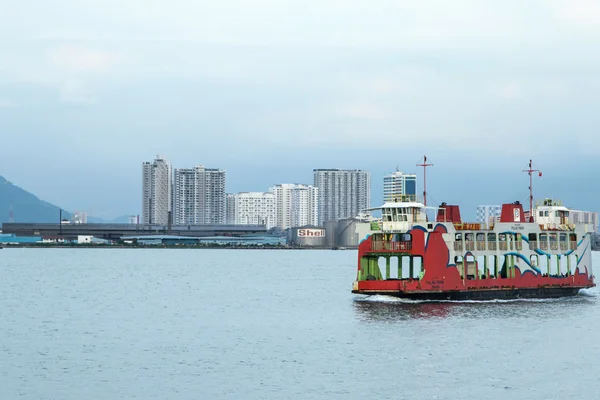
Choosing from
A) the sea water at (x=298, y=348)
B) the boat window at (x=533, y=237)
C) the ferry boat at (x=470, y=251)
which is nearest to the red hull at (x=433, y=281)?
the ferry boat at (x=470, y=251)

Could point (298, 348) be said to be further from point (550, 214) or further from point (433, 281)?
→ point (550, 214)

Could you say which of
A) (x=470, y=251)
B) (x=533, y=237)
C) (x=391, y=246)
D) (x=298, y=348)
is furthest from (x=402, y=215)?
(x=298, y=348)

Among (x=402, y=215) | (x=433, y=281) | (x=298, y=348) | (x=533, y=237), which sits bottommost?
(x=298, y=348)

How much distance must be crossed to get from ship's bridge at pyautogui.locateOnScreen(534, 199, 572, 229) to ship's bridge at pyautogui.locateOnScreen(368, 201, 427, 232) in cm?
1126

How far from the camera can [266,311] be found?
60.4 m

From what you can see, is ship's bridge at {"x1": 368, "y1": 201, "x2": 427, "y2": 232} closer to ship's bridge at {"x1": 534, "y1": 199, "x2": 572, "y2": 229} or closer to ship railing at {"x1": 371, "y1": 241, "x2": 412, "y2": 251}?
ship railing at {"x1": 371, "y1": 241, "x2": 412, "y2": 251}

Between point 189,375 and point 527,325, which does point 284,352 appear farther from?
point 527,325

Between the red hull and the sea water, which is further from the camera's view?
the red hull

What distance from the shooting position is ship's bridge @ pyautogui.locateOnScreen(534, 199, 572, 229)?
65.4 meters

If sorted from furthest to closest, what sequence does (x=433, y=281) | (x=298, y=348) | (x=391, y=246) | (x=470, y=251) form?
(x=470, y=251)
(x=391, y=246)
(x=433, y=281)
(x=298, y=348)

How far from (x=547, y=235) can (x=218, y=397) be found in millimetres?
37464

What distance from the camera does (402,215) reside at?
57875 mm

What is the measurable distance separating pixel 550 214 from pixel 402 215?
43.2ft

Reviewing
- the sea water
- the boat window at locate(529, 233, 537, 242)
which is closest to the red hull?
the sea water
